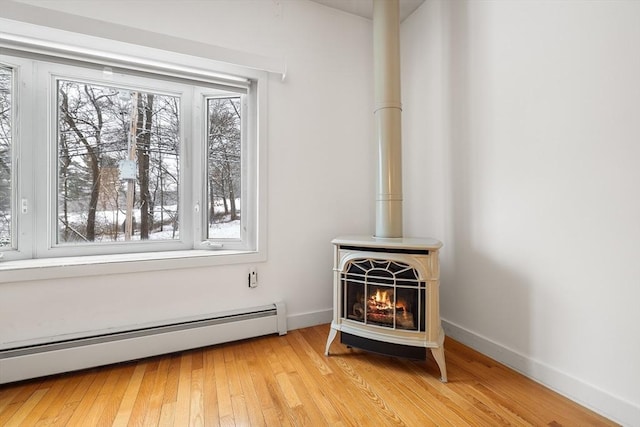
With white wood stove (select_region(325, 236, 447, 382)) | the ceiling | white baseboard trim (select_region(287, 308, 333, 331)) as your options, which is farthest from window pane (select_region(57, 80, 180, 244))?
the ceiling

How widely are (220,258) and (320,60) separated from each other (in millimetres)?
1824

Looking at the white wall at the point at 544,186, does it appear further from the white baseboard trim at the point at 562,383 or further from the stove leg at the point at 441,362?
the stove leg at the point at 441,362

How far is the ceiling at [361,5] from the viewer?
2336 mm

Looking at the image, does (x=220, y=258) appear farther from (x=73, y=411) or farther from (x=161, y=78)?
(x=161, y=78)

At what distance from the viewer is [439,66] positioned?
7.14 feet

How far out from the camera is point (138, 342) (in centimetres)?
176

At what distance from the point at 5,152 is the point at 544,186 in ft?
10.5

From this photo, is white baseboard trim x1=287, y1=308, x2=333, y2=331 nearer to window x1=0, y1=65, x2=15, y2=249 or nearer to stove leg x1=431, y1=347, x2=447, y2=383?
stove leg x1=431, y1=347, x2=447, y2=383

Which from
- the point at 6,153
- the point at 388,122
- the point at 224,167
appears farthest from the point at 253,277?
the point at 6,153

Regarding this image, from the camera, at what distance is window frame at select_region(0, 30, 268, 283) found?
5.72ft

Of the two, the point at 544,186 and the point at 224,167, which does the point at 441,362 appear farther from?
the point at 224,167

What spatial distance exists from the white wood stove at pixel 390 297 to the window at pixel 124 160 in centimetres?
82

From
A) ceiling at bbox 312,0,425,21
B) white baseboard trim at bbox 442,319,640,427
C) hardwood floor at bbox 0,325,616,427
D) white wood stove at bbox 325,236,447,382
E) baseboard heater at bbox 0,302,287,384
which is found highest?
ceiling at bbox 312,0,425,21

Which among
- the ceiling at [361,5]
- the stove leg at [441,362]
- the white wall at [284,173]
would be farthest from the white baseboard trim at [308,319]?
the ceiling at [361,5]
